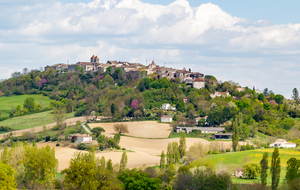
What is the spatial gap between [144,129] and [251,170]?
150ft

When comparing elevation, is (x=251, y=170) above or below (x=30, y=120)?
below

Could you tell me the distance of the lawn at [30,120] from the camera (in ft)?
355

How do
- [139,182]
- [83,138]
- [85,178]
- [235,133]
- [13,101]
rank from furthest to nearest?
[13,101] < [83,138] < [235,133] < [139,182] < [85,178]

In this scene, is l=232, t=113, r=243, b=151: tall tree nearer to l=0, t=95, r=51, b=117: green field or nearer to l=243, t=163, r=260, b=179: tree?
l=243, t=163, r=260, b=179: tree

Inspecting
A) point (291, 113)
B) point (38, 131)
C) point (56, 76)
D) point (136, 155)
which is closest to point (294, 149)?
point (136, 155)

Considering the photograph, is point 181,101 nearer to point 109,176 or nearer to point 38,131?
point 38,131

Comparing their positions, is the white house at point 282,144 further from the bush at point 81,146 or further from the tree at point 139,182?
the tree at point 139,182

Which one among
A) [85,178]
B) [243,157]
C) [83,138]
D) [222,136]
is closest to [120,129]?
[83,138]

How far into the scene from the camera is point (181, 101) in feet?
381

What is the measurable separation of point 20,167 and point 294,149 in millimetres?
51714

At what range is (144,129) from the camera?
331ft

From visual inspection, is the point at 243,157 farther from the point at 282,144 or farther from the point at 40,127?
the point at 40,127

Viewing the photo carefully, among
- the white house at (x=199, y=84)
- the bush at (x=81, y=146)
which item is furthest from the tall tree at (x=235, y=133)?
the white house at (x=199, y=84)

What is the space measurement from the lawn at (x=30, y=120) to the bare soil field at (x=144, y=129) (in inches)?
627
